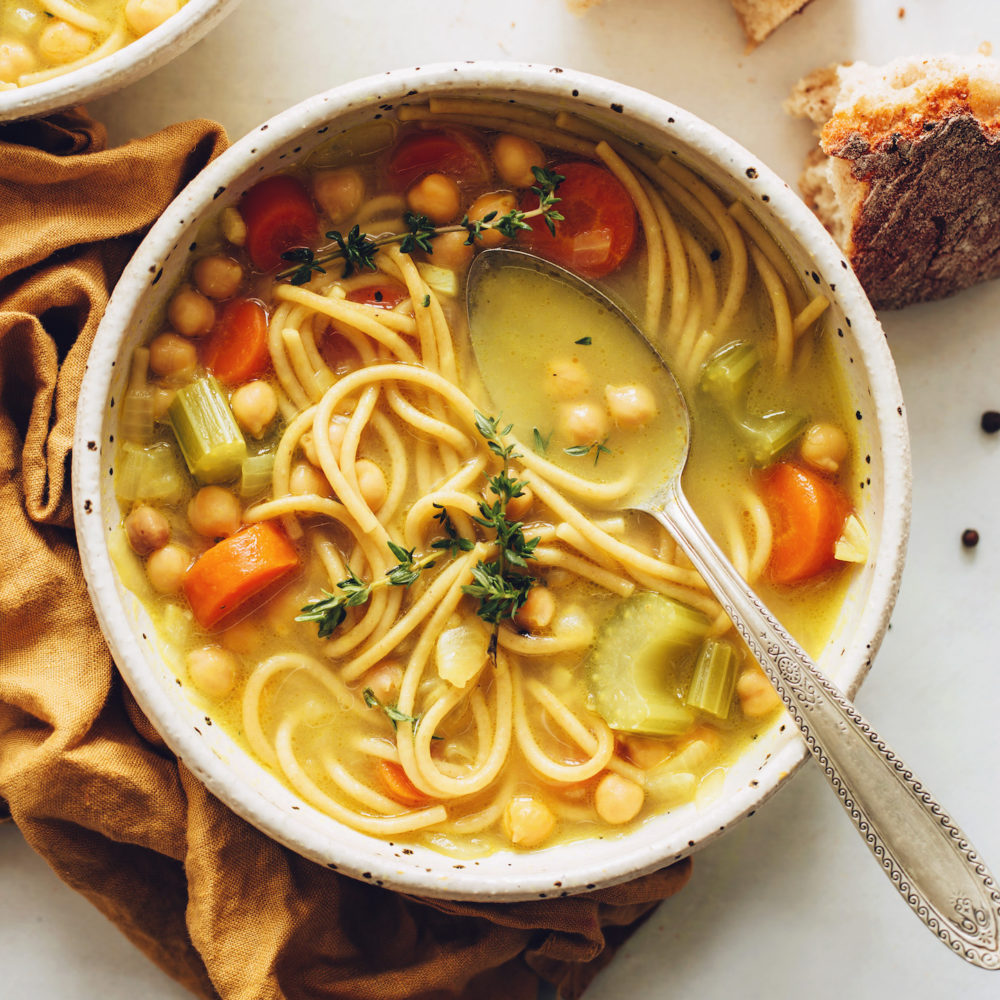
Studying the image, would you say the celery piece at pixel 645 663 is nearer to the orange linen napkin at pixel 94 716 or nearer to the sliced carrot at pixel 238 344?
the orange linen napkin at pixel 94 716

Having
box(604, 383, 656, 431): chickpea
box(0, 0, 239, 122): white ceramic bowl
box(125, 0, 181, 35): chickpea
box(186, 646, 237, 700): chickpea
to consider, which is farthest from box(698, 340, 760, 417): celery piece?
box(125, 0, 181, 35): chickpea

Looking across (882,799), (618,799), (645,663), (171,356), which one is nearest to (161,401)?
(171,356)

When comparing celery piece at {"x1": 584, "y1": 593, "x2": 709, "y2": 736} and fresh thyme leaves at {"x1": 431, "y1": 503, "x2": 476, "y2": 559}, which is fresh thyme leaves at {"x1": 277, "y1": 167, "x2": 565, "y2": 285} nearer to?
fresh thyme leaves at {"x1": 431, "y1": 503, "x2": 476, "y2": 559}

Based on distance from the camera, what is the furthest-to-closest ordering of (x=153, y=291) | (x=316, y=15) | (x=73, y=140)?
(x=316, y=15) < (x=73, y=140) < (x=153, y=291)

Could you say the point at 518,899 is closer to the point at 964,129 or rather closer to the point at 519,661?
the point at 519,661

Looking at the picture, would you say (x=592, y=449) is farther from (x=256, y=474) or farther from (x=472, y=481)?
(x=256, y=474)

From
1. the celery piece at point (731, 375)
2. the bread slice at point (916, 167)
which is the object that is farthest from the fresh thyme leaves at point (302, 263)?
the bread slice at point (916, 167)

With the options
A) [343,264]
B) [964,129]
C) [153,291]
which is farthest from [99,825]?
[964,129]
